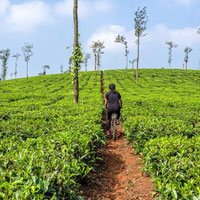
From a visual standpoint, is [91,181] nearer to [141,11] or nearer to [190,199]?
[190,199]

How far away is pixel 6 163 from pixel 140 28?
46.1 metres

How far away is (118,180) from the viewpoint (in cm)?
586

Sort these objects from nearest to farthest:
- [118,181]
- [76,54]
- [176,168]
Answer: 1. [176,168]
2. [118,181]
3. [76,54]

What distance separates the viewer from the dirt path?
4953 millimetres

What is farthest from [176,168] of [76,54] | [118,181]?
[76,54]

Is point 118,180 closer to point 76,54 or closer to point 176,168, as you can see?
point 176,168

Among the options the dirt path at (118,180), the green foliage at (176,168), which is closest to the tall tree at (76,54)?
the dirt path at (118,180)

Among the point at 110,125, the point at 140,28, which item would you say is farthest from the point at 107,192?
the point at 140,28

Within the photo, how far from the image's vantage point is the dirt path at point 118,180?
195 inches

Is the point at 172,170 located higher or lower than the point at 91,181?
higher

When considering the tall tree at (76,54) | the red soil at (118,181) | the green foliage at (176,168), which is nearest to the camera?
the green foliage at (176,168)

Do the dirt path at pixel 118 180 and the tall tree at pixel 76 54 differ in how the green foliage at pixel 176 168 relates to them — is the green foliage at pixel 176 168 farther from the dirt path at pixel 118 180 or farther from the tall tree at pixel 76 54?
the tall tree at pixel 76 54

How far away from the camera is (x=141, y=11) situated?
148 feet

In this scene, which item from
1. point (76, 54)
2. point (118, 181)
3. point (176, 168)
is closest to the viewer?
point (176, 168)
